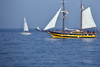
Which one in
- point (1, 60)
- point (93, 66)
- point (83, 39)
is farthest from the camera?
point (83, 39)

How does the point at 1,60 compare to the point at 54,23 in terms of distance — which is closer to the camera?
the point at 1,60

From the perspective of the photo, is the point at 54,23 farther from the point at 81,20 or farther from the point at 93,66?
the point at 93,66

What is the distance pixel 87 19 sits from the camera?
90812 millimetres

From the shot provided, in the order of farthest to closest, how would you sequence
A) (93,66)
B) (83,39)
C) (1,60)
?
(83,39) → (1,60) → (93,66)

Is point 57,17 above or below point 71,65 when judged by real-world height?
above

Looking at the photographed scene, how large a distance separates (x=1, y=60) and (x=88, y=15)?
49627mm

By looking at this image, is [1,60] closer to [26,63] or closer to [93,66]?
[26,63]

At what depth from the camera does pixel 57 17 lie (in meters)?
92.6

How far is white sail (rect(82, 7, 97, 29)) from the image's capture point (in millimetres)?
90062

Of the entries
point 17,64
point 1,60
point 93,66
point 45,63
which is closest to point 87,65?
point 93,66

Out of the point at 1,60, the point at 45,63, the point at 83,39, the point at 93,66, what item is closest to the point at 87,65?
the point at 93,66

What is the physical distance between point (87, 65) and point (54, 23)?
5048cm

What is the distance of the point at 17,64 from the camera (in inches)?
1631

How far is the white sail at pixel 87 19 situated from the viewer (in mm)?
90062
